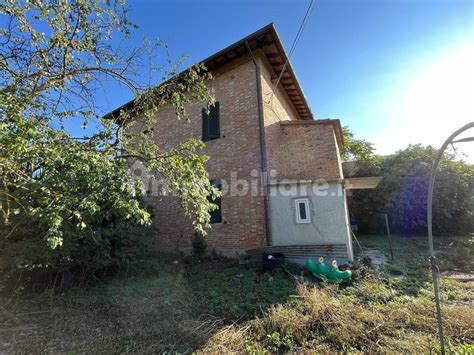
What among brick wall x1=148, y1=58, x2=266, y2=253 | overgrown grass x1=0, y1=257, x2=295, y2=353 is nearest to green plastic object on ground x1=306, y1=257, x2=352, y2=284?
overgrown grass x1=0, y1=257, x2=295, y2=353

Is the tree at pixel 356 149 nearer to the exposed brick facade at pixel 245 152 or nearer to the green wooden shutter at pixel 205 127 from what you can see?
the exposed brick facade at pixel 245 152

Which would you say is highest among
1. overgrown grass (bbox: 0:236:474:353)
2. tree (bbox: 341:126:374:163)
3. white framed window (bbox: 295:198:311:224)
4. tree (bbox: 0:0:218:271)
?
tree (bbox: 341:126:374:163)

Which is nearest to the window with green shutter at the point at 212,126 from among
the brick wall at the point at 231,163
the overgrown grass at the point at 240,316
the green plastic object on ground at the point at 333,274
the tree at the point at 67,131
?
the brick wall at the point at 231,163

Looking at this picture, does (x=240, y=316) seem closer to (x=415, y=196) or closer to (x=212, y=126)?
(x=212, y=126)

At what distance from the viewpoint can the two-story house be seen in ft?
25.2

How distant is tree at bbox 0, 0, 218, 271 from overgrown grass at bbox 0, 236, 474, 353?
135cm

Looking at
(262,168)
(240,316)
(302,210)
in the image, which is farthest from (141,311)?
(262,168)

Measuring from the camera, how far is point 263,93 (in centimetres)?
914

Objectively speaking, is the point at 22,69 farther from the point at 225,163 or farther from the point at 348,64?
the point at 348,64

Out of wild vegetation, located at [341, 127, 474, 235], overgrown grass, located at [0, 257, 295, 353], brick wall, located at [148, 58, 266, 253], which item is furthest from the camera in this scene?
wild vegetation, located at [341, 127, 474, 235]

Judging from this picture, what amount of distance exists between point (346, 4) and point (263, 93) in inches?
156

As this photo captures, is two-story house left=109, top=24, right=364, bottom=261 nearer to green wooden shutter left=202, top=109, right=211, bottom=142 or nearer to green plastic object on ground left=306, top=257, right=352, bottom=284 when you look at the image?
green wooden shutter left=202, top=109, right=211, bottom=142

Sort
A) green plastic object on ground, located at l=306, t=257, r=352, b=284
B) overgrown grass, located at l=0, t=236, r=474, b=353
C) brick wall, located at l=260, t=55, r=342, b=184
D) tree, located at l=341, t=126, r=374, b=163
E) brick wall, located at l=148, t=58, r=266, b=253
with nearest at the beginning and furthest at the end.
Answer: overgrown grass, located at l=0, t=236, r=474, b=353 < green plastic object on ground, located at l=306, t=257, r=352, b=284 < brick wall, located at l=148, t=58, r=266, b=253 < brick wall, located at l=260, t=55, r=342, b=184 < tree, located at l=341, t=126, r=374, b=163

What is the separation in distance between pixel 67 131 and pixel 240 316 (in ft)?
14.8
